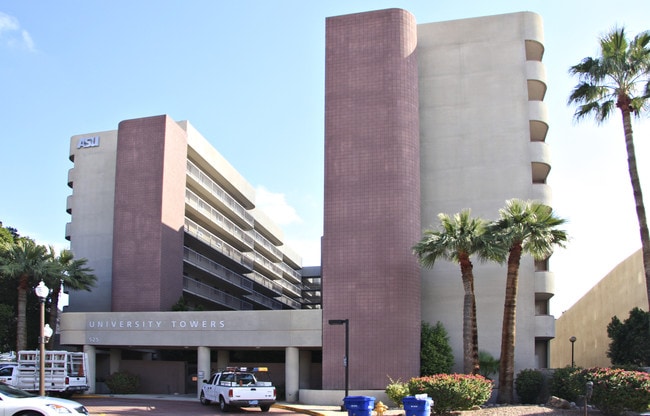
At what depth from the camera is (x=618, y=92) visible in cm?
3184

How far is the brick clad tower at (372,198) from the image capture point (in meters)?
36.5

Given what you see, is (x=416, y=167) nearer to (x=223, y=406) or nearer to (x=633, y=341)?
(x=633, y=341)

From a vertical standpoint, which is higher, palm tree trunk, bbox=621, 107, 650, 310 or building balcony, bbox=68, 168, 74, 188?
building balcony, bbox=68, 168, 74, 188

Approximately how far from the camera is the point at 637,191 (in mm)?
30406

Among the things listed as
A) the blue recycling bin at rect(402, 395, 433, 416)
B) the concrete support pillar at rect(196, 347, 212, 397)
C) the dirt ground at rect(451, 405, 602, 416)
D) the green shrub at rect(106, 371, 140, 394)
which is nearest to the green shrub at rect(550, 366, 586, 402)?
the dirt ground at rect(451, 405, 602, 416)

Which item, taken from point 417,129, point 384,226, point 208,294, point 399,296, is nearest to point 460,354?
point 399,296

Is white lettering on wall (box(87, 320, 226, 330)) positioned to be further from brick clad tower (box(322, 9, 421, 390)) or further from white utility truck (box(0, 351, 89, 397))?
brick clad tower (box(322, 9, 421, 390))

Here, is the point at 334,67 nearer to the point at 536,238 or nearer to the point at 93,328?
the point at 536,238

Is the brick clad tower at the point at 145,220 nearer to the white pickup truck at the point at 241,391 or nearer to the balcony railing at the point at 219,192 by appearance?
the balcony railing at the point at 219,192

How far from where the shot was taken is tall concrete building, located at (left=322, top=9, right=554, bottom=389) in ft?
121

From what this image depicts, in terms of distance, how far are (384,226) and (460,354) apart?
26.8 ft

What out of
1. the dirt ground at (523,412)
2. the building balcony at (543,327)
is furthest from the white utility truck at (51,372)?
the building balcony at (543,327)

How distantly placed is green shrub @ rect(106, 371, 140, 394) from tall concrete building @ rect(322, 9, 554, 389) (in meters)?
12.8

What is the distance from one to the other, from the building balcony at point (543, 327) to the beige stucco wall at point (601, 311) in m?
11.3
